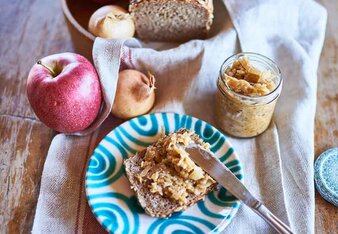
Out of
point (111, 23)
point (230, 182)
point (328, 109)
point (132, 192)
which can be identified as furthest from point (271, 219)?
point (111, 23)

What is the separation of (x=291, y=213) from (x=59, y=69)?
778 millimetres

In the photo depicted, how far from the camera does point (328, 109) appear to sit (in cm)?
153

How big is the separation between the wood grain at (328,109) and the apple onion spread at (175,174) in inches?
13.1

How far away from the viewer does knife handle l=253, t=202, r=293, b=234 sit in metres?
1.16

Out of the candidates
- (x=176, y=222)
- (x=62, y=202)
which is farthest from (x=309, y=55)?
(x=62, y=202)

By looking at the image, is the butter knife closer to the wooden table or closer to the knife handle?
the knife handle

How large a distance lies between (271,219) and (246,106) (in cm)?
32

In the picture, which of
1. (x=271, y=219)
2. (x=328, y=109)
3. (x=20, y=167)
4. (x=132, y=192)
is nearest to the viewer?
(x=271, y=219)

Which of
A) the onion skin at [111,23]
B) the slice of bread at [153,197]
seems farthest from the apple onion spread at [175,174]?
the onion skin at [111,23]

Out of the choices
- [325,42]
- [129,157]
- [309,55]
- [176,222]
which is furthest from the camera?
[325,42]

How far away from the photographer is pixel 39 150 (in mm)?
1438

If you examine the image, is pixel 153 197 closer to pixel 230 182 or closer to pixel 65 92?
pixel 230 182

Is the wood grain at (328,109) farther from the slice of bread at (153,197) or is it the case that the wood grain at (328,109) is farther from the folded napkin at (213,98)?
the slice of bread at (153,197)

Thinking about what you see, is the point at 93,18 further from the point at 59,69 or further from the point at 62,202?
the point at 62,202
